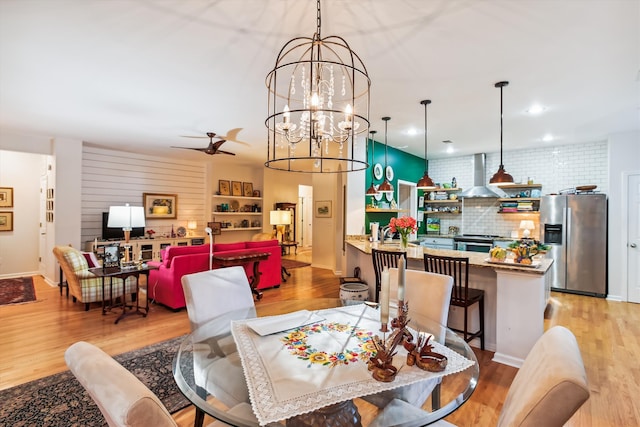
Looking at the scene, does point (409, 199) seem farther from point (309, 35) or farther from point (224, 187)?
point (309, 35)

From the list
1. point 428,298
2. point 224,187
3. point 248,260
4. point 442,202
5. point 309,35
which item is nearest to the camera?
point 428,298

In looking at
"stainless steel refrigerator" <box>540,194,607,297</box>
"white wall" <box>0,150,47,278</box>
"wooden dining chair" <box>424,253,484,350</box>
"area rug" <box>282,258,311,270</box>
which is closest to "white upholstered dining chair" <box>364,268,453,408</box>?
"wooden dining chair" <box>424,253,484,350</box>

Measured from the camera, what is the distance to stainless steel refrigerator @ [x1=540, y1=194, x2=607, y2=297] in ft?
16.9

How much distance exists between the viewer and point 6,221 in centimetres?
639

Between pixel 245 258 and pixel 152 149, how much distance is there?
12.0 feet

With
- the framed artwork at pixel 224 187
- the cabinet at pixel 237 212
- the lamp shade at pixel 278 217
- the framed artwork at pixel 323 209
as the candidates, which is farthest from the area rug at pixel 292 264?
the framed artwork at pixel 224 187

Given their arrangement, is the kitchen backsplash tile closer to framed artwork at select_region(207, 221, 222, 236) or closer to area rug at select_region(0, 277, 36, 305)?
framed artwork at select_region(207, 221, 222, 236)

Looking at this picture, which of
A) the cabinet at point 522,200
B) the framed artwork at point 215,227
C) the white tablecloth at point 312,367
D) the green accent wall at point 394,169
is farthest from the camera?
the framed artwork at point 215,227

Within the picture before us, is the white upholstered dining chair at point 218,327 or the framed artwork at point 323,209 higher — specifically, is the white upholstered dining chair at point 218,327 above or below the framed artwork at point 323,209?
below

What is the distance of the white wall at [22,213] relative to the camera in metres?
6.37

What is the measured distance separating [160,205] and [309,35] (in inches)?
252

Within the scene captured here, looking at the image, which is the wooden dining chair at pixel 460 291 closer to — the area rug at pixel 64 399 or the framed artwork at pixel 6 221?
the area rug at pixel 64 399

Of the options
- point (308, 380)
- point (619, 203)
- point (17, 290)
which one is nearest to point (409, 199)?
point (619, 203)

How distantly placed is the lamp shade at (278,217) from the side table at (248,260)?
3781mm
